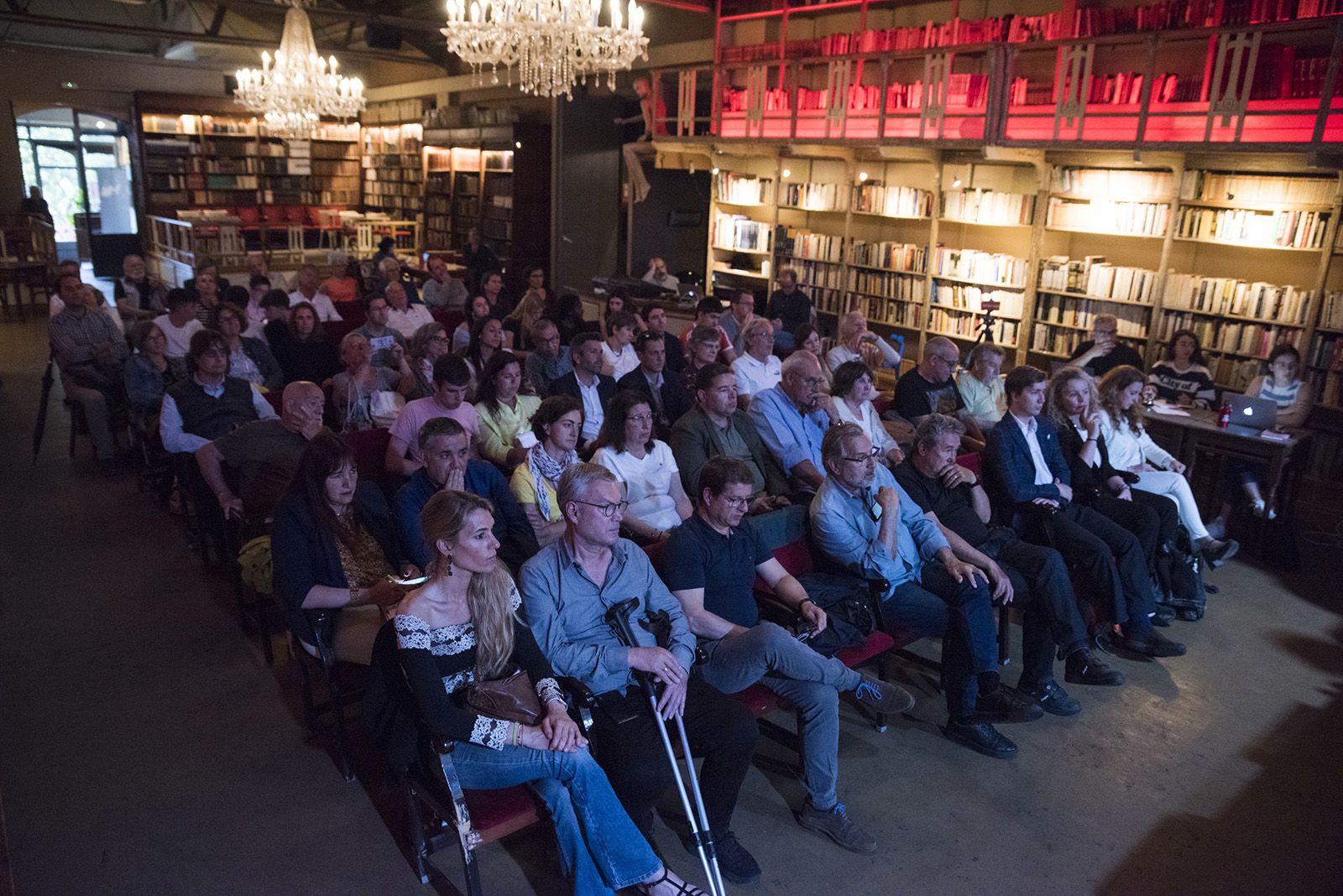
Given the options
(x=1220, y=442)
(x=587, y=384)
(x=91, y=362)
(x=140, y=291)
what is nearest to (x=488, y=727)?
(x=587, y=384)

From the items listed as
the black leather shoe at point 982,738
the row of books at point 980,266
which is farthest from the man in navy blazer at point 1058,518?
the row of books at point 980,266

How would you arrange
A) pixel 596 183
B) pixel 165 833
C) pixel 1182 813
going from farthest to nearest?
1. pixel 596 183
2. pixel 1182 813
3. pixel 165 833

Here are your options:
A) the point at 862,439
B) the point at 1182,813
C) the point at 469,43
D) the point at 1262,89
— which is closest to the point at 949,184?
the point at 1262,89

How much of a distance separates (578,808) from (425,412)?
2393mm

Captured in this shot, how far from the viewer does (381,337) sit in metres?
6.45

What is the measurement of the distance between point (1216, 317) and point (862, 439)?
5.69m

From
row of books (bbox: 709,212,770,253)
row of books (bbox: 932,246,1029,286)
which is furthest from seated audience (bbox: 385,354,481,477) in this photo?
row of books (bbox: 709,212,770,253)

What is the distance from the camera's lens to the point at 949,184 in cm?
949

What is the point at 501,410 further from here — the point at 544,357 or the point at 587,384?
the point at 544,357

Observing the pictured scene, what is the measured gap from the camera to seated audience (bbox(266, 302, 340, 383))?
661cm

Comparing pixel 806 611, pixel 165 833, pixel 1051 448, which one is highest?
pixel 1051 448

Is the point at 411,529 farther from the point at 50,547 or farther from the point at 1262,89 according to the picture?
the point at 1262,89

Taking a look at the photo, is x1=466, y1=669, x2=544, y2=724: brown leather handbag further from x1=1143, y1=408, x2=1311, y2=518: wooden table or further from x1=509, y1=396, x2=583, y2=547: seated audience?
x1=1143, y1=408, x2=1311, y2=518: wooden table

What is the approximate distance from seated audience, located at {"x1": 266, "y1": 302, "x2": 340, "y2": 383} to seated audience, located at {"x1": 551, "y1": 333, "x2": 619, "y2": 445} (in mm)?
2344
